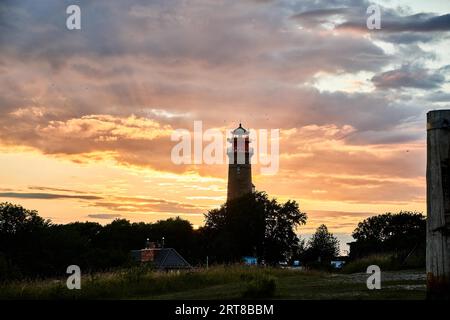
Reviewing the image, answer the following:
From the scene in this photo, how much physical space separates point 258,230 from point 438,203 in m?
62.6

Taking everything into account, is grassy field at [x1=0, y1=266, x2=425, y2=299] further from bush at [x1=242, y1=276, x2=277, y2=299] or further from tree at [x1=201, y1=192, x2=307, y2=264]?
tree at [x1=201, y1=192, x2=307, y2=264]

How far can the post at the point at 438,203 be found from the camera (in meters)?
8.00

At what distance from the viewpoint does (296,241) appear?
72.9 metres

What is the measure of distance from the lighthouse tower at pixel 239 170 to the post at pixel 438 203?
6884 cm

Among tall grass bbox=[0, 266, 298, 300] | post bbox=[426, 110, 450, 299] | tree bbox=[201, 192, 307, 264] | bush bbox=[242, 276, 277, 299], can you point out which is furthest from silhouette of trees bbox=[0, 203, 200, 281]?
post bbox=[426, 110, 450, 299]

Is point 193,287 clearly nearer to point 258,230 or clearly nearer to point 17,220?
point 258,230

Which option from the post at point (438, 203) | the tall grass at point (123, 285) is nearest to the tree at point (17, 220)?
the tall grass at point (123, 285)

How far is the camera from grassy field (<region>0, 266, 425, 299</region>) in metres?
12.7

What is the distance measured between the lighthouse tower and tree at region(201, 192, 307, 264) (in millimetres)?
4336

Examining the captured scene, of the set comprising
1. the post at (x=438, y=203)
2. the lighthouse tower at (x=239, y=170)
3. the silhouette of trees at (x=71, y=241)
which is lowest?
the silhouette of trees at (x=71, y=241)

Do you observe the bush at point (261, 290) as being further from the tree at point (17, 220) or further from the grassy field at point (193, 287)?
the tree at point (17, 220)

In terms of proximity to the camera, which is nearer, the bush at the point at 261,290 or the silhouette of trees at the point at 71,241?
the bush at the point at 261,290
